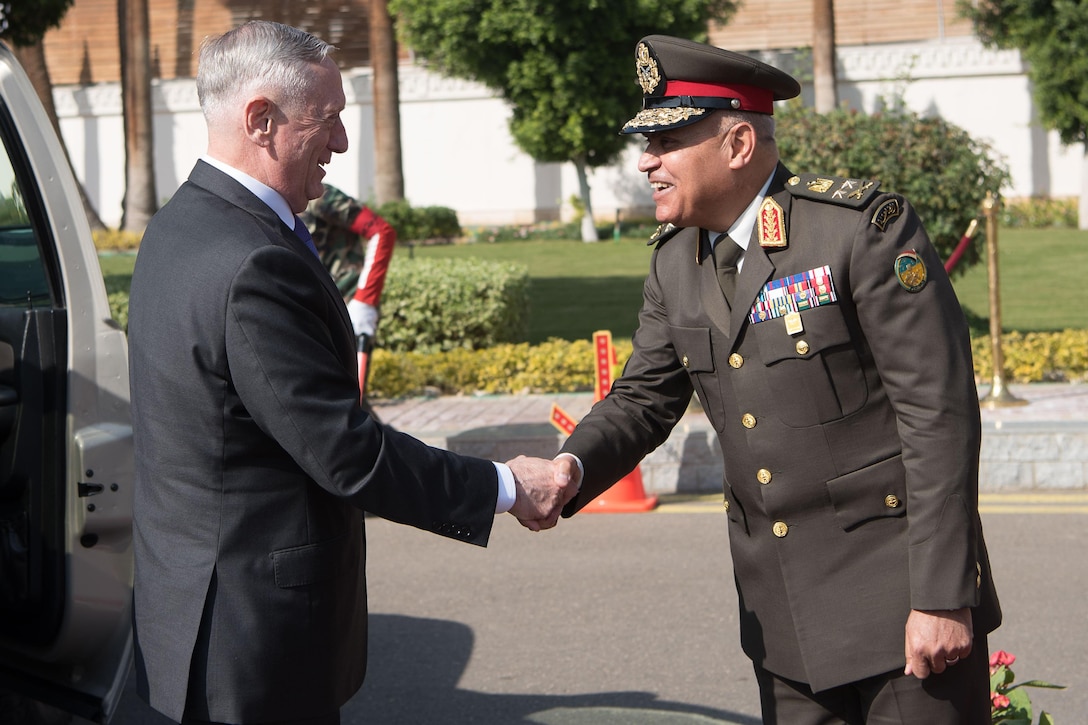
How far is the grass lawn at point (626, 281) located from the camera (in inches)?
556

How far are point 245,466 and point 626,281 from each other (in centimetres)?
1667

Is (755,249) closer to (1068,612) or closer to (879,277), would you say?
(879,277)

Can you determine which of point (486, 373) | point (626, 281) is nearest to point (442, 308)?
point (486, 373)

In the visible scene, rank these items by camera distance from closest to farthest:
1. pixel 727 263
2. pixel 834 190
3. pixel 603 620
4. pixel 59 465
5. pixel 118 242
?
pixel 834 190 → pixel 727 263 → pixel 59 465 → pixel 603 620 → pixel 118 242

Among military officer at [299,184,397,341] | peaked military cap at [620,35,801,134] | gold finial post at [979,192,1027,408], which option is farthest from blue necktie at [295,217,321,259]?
gold finial post at [979,192,1027,408]

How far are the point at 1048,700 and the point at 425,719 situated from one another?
212cm

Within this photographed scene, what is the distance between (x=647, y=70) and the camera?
2891 millimetres

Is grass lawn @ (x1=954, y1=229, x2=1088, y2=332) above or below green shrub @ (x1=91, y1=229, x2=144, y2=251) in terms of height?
below

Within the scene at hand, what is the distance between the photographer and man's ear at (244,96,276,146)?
2.53 m

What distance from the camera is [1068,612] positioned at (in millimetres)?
5172

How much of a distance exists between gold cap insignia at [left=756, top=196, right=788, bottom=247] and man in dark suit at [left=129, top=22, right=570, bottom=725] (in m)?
0.88

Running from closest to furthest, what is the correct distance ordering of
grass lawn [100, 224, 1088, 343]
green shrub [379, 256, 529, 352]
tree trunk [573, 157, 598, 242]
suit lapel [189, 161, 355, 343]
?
suit lapel [189, 161, 355, 343] < green shrub [379, 256, 529, 352] < grass lawn [100, 224, 1088, 343] < tree trunk [573, 157, 598, 242]

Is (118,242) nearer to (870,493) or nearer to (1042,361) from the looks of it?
(1042,361)

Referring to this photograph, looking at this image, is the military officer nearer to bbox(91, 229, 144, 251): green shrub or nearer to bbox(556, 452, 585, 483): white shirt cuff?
bbox(556, 452, 585, 483): white shirt cuff
